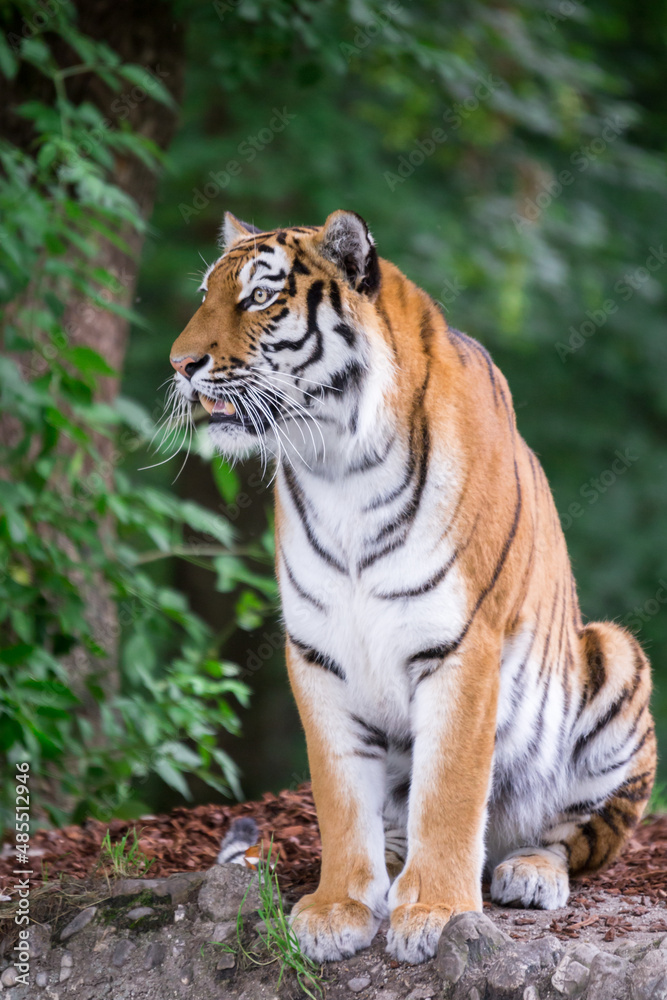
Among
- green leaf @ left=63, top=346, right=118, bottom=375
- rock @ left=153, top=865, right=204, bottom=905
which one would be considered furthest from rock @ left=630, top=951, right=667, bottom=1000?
green leaf @ left=63, top=346, right=118, bottom=375

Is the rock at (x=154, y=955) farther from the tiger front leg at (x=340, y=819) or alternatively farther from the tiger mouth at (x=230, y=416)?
the tiger mouth at (x=230, y=416)

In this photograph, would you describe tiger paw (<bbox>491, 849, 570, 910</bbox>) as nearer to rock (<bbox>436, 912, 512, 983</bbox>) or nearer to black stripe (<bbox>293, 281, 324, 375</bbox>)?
rock (<bbox>436, 912, 512, 983</bbox>)

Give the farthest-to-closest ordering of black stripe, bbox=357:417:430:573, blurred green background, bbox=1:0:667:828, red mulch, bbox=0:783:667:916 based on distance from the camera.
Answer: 1. blurred green background, bbox=1:0:667:828
2. red mulch, bbox=0:783:667:916
3. black stripe, bbox=357:417:430:573

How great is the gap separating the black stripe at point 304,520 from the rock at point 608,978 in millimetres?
1141

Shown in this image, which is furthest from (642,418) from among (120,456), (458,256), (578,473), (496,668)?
(496,668)

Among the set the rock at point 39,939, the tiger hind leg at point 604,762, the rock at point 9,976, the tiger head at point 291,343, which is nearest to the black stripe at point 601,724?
the tiger hind leg at point 604,762

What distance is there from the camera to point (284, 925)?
282 cm

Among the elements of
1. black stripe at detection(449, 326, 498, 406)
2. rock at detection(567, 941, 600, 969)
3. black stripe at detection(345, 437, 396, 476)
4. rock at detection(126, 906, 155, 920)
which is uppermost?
black stripe at detection(449, 326, 498, 406)

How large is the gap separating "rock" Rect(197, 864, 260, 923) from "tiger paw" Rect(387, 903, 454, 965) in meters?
0.45

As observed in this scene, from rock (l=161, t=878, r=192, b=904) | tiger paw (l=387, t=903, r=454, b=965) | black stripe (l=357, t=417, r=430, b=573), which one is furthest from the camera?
rock (l=161, t=878, r=192, b=904)

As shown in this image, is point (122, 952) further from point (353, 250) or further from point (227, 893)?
point (353, 250)

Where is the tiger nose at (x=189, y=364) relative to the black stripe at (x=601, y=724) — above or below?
above

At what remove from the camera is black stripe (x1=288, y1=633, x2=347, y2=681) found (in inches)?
117

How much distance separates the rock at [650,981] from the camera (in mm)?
2375
